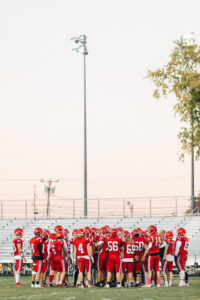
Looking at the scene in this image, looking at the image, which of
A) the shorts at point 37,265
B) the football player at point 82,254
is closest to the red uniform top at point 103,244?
the football player at point 82,254

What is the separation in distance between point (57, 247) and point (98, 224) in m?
19.6

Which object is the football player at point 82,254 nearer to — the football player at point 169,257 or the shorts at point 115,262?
the shorts at point 115,262

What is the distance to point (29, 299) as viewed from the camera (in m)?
15.8

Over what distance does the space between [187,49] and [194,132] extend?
405cm

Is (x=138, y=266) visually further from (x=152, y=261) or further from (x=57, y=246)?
(x=57, y=246)

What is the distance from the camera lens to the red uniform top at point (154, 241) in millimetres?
20000

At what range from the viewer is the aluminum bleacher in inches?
1487

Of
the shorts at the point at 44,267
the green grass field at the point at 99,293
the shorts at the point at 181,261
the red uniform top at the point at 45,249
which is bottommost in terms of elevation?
the green grass field at the point at 99,293

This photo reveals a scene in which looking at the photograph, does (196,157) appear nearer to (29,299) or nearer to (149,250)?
(149,250)

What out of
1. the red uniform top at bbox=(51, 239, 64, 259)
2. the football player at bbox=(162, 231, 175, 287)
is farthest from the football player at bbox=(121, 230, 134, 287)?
the red uniform top at bbox=(51, 239, 64, 259)

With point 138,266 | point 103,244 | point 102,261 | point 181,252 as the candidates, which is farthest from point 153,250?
point 102,261

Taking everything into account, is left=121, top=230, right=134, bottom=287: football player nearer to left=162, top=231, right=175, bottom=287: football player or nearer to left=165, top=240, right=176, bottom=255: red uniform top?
left=162, top=231, right=175, bottom=287: football player

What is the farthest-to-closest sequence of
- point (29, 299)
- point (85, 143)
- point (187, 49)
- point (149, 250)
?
point (85, 143)
point (187, 49)
point (149, 250)
point (29, 299)

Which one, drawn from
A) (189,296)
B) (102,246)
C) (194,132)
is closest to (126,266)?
(102,246)
